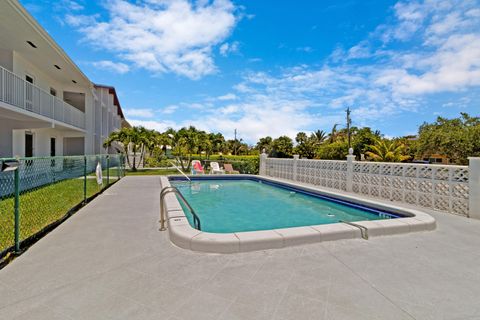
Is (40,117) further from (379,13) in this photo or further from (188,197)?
(379,13)

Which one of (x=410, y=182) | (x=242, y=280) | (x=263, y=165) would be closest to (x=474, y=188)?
(x=410, y=182)

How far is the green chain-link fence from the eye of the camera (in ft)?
11.8

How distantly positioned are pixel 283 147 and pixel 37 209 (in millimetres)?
32065

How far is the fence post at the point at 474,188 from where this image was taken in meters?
5.70

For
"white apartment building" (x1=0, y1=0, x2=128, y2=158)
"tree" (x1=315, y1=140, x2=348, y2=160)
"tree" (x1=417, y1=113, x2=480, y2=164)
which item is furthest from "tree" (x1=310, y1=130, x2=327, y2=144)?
"white apartment building" (x1=0, y1=0, x2=128, y2=158)

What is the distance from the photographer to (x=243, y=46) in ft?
49.1

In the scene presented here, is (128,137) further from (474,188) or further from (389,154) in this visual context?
(389,154)

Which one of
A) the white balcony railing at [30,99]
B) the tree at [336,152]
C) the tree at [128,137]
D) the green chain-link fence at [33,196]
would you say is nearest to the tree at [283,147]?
the tree at [336,152]

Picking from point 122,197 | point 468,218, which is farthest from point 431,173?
point 122,197

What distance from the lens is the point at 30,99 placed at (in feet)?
33.3

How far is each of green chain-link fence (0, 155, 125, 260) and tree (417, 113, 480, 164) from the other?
29.9 metres

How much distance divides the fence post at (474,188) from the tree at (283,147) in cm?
3009

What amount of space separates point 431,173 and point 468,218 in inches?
56.2

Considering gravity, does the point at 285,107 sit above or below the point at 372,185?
above
